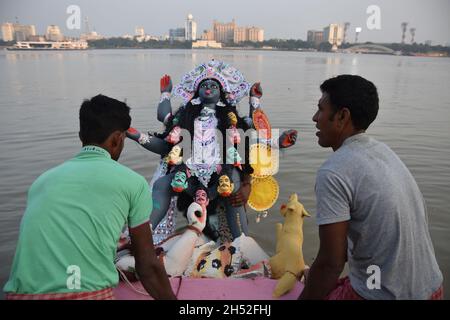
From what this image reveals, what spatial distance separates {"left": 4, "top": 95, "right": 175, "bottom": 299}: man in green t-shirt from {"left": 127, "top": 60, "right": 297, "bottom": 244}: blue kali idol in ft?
6.92

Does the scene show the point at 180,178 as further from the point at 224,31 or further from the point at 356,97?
the point at 224,31

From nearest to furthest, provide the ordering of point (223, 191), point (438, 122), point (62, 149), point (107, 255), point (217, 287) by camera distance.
A: point (107, 255) → point (217, 287) → point (223, 191) → point (62, 149) → point (438, 122)

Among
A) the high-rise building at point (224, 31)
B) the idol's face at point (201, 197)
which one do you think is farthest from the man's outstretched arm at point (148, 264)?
the high-rise building at point (224, 31)

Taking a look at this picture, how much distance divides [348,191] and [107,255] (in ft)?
3.99

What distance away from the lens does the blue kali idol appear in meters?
4.19

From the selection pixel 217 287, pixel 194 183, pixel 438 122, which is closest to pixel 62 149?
pixel 194 183

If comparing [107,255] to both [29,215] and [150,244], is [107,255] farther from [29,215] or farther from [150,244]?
[29,215]

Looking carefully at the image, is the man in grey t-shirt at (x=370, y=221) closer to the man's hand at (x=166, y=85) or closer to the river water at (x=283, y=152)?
the river water at (x=283, y=152)

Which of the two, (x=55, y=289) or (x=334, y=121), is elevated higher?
(x=334, y=121)

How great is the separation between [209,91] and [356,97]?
8.33ft

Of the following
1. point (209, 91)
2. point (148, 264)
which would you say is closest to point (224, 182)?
point (209, 91)

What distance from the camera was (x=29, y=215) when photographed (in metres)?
1.87

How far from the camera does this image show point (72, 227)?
1837mm

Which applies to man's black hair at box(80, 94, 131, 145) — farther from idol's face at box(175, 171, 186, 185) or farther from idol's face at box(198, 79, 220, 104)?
idol's face at box(198, 79, 220, 104)
